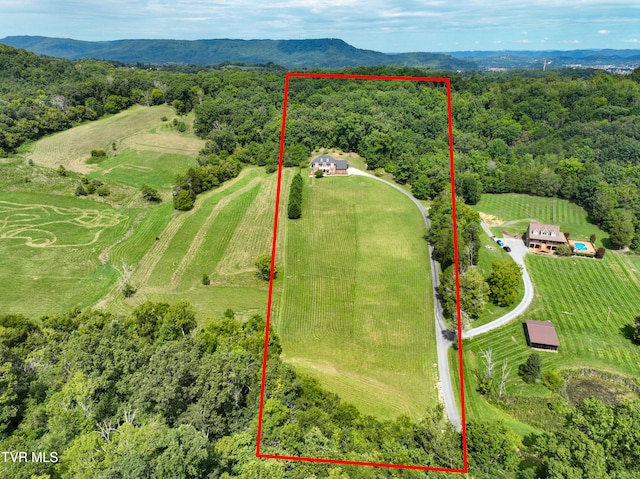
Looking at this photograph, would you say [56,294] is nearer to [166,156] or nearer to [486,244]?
[166,156]

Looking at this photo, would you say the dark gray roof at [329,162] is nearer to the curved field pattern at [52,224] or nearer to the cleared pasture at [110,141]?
the cleared pasture at [110,141]

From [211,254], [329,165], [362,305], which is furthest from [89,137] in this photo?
[362,305]

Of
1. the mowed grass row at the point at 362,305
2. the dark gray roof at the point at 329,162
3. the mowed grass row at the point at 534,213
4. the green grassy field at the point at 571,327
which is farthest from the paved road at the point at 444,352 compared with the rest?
the dark gray roof at the point at 329,162

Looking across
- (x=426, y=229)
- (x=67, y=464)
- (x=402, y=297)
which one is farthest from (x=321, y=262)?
(x=67, y=464)

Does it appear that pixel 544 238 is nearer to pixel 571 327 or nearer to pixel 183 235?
pixel 571 327

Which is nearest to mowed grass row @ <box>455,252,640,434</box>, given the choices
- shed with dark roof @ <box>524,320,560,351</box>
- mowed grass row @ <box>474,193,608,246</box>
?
shed with dark roof @ <box>524,320,560,351</box>

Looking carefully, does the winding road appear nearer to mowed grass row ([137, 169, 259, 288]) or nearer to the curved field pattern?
mowed grass row ([137, 169, 259, 288])
